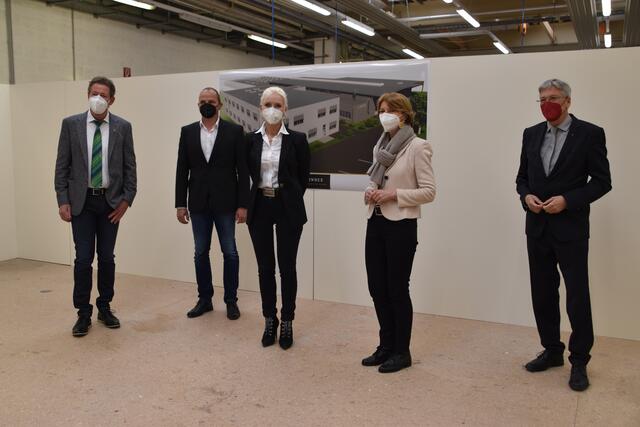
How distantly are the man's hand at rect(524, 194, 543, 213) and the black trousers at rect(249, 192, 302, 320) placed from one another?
1284 millimetres

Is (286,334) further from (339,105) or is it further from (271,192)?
(339,105)

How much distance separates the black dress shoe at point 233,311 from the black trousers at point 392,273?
124cm

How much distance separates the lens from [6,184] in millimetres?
5688

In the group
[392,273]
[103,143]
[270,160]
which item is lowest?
[392,273]

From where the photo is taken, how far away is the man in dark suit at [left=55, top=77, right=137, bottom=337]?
3.49 metres

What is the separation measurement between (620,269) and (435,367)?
56.4 inches

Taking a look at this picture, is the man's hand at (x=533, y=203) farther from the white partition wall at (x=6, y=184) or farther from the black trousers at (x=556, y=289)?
the white partition wall at (x=6, y=184)

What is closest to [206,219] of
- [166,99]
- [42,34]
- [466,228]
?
[166,99]

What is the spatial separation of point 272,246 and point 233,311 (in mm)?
842

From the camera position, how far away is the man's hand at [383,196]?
9.12 feet

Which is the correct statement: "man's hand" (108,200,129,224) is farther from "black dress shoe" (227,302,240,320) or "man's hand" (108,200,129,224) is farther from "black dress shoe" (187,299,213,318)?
"black dress shoe" (227,302,240,320)

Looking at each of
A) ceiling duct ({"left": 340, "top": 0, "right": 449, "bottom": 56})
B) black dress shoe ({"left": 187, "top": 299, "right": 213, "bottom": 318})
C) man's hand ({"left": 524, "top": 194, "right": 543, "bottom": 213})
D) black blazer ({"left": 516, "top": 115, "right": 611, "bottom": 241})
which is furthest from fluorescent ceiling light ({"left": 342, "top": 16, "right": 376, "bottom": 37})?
man's hand ({"left": 524, "top": 194, "right": 543, "bottom": 213})

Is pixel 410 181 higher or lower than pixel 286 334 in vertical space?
higher

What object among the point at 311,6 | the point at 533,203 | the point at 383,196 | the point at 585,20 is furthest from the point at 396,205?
the point at 585,20
